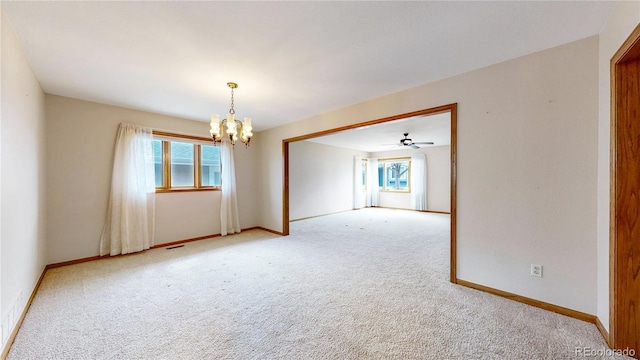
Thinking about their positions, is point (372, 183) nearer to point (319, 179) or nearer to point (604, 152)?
point (319, 179)

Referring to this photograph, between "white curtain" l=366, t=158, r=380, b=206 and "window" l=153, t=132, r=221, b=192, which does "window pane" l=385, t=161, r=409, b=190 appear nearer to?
"white curtain" l=366, t=158, r=380, b=206

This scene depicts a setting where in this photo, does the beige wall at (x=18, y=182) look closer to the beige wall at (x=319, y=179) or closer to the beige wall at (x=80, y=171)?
the beige wall at (x=80, y=171)

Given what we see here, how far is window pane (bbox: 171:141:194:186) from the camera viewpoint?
13.9ft

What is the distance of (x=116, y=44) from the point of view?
6.34ft

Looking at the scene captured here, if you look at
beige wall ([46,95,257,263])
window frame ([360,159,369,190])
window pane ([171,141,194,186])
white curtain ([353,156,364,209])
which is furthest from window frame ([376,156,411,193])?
beige wall ([46,95,257,263])

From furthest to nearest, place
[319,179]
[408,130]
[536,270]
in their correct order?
[319,179]
[408,130]
[536,270]

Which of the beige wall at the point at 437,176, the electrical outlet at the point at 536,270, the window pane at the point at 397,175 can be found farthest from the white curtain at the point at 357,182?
the electrical outlet at the point at 536,270

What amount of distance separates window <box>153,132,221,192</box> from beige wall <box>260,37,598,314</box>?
4.13 m

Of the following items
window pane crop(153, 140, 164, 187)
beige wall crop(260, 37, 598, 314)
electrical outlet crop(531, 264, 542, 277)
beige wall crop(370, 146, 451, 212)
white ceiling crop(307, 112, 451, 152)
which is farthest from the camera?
beige wall crop(370, 146, 451, 212)

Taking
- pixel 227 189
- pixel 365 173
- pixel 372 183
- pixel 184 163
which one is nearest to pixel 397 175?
pixel 372 183

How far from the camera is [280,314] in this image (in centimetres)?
198

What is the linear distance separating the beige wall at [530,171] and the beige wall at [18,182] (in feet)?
12.5

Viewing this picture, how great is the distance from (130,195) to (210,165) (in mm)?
1436

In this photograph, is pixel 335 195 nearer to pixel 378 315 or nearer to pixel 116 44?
pixel 378 315
